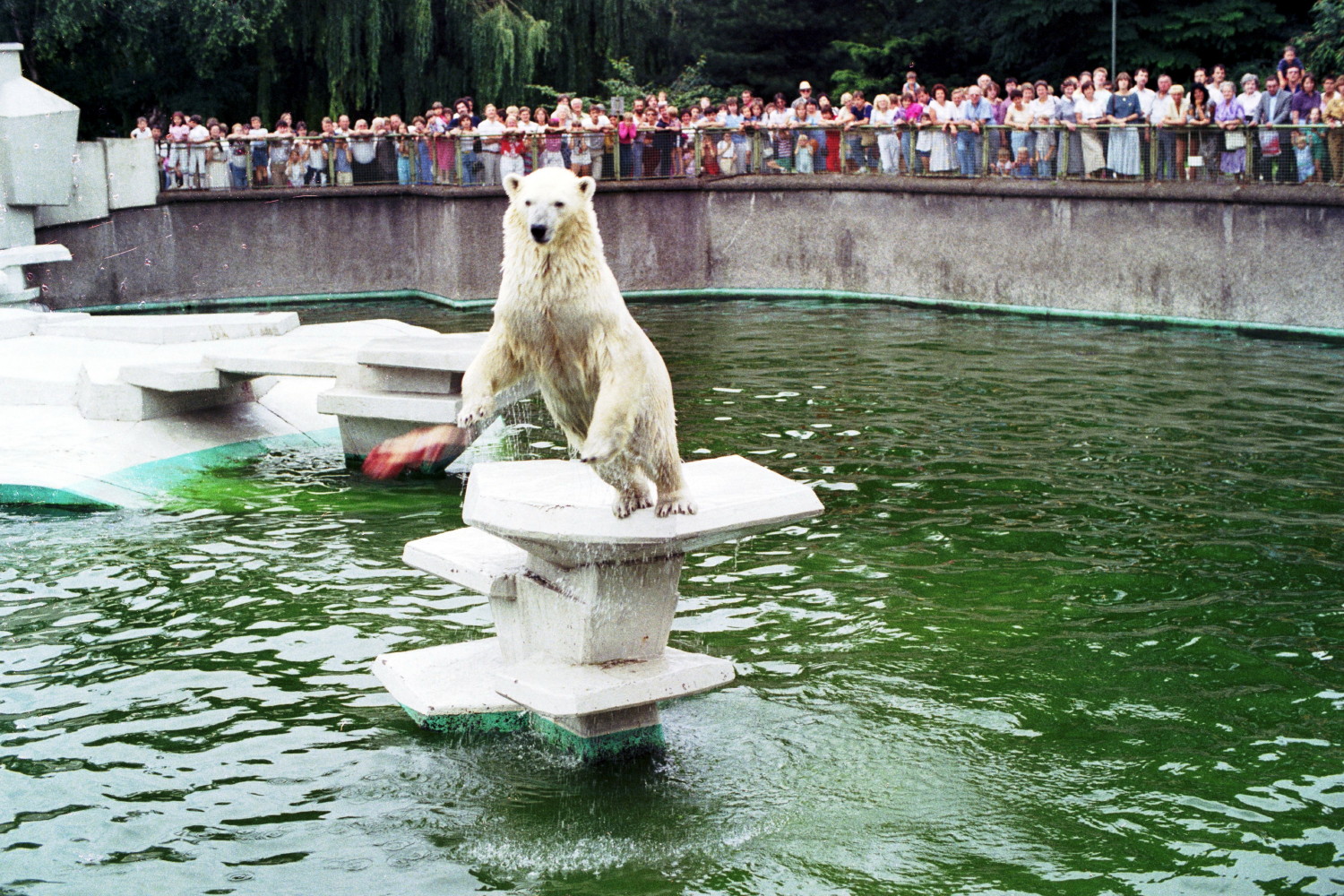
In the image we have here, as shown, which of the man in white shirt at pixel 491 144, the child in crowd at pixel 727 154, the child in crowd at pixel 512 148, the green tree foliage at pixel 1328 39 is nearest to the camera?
the green tree foliage at pixel 1328 39

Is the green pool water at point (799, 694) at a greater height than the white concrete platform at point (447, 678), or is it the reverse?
the white concrete platform at point (447, 678)

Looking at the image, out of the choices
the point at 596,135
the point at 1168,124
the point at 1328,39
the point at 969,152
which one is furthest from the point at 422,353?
the point at 1328,39

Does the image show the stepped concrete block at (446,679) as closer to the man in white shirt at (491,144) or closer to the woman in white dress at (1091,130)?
the woman in white dress at (1091,130)

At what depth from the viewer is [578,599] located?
23.3ft

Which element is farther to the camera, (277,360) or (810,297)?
(810,297)

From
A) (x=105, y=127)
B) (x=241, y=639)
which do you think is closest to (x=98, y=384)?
(x=241, y=639)

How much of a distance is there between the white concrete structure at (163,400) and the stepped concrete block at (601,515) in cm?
547

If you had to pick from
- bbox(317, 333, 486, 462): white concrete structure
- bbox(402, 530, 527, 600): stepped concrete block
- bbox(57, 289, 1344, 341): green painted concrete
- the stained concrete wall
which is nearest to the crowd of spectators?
the stained concrete wall

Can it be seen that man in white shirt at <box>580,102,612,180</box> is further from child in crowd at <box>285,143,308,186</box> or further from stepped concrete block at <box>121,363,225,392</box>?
stepped concrete block at <box>121,363,225,392</box>

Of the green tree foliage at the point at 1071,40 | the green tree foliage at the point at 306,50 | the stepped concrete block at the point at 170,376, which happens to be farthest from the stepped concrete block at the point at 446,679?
the green tree foliage at the point at 1071,40

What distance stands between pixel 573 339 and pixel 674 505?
2.90 feet

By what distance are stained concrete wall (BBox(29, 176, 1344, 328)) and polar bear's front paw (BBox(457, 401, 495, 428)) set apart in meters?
16.0

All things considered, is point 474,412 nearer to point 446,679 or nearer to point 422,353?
point 446,679

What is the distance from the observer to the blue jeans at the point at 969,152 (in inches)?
914
